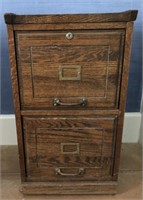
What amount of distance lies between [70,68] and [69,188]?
0.55m

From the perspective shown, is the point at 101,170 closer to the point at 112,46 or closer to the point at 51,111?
the point at 51,111

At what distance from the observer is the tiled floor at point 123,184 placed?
1.13 m

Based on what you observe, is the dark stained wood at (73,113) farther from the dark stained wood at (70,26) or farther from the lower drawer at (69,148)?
the dark stained wood at (70,26)

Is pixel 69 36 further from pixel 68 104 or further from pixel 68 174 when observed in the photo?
pixel 68 174

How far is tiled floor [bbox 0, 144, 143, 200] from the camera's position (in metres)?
1.13

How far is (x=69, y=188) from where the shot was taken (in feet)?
3.67

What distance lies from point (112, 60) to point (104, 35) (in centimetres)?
9

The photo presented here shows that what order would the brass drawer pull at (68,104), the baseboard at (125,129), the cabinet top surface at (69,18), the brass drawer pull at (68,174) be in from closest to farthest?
1. the cabinet top surface at (69,18)
2. the brass drawer pull at (68,104)
3. the brass drawer pull at (68,174)
4. the baseboard at (125,129)

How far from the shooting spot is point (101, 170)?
108cm

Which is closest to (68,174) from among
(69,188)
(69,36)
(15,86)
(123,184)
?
(69,188)

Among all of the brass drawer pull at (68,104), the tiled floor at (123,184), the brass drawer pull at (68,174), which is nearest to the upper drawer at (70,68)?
the brass drawer pull at (68,104)

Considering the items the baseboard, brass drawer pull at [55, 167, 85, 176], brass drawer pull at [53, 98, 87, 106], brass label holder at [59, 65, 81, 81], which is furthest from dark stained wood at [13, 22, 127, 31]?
the baseboard

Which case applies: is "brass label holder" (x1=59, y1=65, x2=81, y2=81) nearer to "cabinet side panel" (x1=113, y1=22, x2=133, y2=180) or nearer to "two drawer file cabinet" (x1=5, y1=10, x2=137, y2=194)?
"two drawer file cabinet" (x1=5, y1=10, x2=137, y2=194)

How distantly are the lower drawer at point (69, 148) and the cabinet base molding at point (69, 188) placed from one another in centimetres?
3
